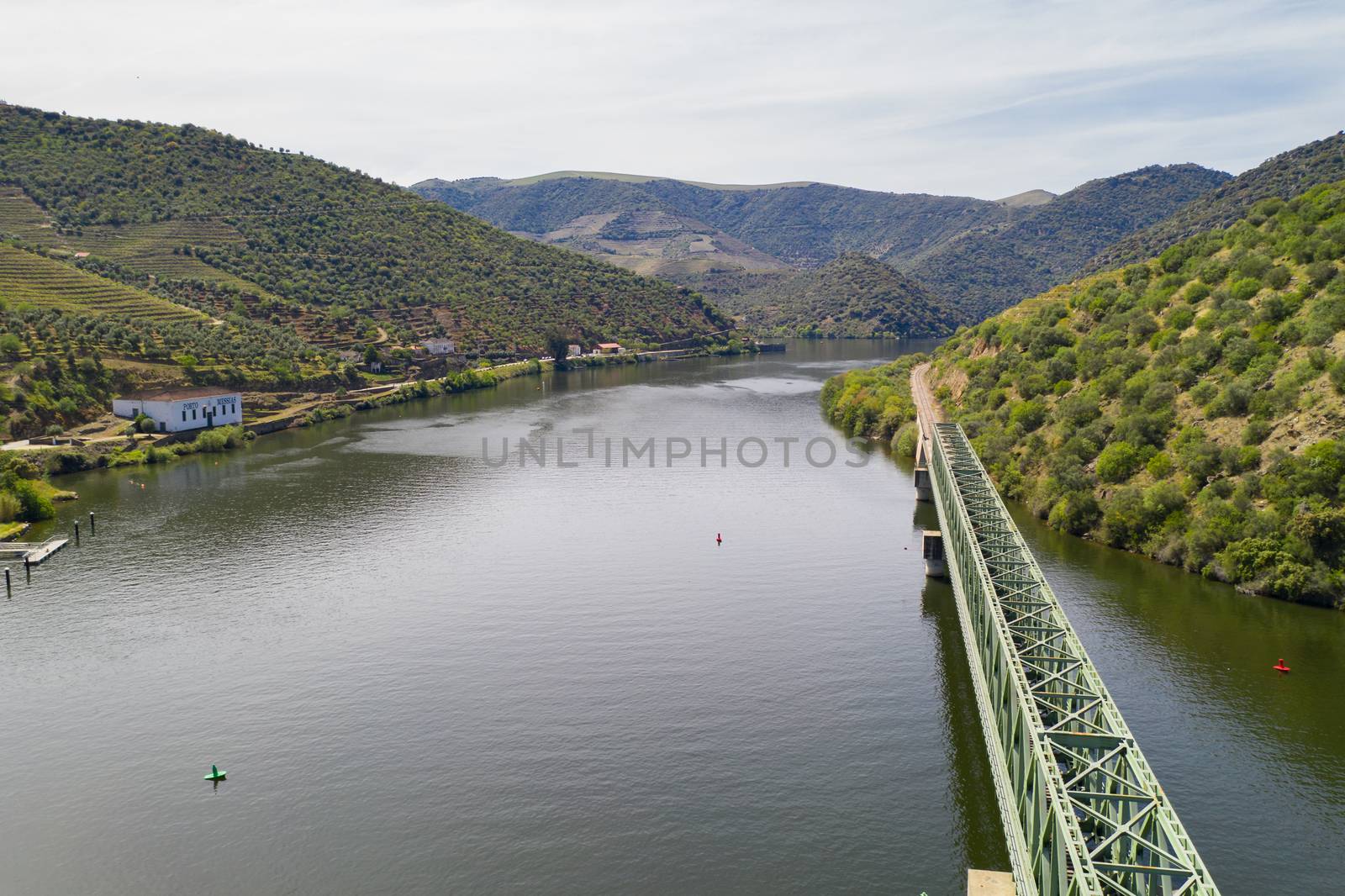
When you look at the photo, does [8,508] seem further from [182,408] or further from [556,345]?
[556,345]

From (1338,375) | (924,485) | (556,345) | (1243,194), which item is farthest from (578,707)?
(1243,194)

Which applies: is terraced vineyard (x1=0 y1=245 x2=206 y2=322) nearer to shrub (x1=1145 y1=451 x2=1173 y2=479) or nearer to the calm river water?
the calm river water

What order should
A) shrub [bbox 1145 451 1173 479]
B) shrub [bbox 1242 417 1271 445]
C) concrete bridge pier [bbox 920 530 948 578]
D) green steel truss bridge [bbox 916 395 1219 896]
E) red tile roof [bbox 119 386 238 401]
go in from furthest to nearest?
1. red tile roof [bbox 119 386 238 401]
2. shrub [bbox 1145 451 1173 479]
3. shrub [bbox 1242 417 1271 445]
4. concrete bridge pier [bbox 920 530 948 578]
5. green steel truss bridge [bbox 916 395 1219 896]

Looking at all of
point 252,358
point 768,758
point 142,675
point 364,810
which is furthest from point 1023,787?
point 252,358

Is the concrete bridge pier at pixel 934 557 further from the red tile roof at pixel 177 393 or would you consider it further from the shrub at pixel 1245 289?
the red tile roof at pixel 177 393

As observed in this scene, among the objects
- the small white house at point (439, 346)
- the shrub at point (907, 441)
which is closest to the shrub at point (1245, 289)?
the shrub at point (907, 441)

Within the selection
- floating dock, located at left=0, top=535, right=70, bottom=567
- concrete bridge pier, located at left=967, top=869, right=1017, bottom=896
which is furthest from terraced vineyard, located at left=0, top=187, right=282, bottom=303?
concrete bridge pier, located at left=967, top=869, right=1017, bottom=896

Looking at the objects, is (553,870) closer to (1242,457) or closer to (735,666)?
(735,666)
